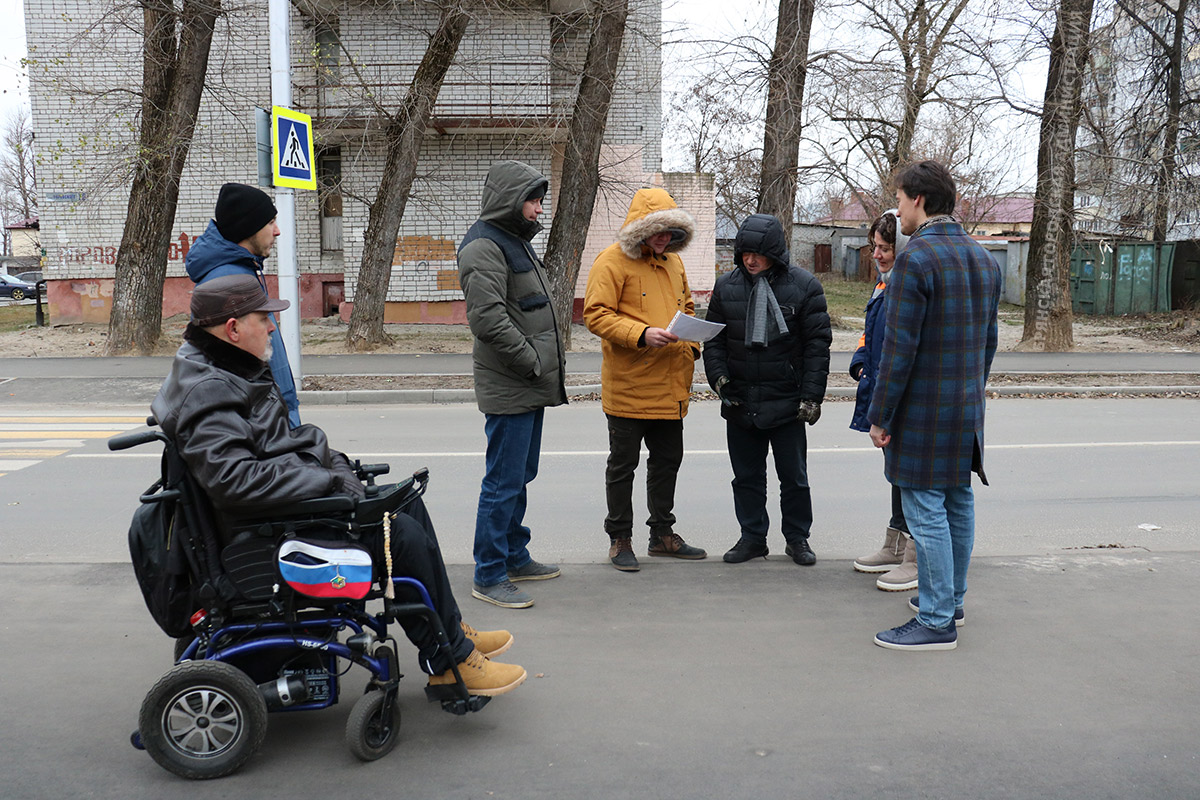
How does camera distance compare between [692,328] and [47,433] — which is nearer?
[692,328]

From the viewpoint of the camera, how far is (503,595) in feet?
15.5

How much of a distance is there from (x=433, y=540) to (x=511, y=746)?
743 millimetres

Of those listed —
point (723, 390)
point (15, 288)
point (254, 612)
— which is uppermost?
point (15, 288)

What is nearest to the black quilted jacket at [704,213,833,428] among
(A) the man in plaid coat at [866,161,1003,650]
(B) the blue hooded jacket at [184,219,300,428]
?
(A) the man in plaid coat at [866,161,1003,650]

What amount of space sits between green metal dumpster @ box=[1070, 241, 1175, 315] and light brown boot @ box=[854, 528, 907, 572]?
23.0 metres

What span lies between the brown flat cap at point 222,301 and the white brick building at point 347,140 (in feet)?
56.1

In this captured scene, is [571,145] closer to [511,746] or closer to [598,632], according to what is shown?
[598,632]

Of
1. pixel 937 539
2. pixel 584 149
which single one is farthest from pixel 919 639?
pixel 584 149

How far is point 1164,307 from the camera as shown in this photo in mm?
25922

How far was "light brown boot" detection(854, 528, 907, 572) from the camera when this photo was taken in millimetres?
5207

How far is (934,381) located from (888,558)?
1499 millimetres

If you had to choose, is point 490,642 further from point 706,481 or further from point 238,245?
point 706,481

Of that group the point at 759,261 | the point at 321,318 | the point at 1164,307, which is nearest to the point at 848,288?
the point at 1164,307

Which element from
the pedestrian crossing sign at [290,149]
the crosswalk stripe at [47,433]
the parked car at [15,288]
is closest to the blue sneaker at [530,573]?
the crosswalk stripe at [47,433]
